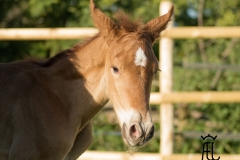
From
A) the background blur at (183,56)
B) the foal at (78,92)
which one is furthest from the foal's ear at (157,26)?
the background blur at (183,56)

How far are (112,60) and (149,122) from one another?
21.6 inches

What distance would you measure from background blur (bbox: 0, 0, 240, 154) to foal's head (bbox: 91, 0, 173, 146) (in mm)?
→ 2332

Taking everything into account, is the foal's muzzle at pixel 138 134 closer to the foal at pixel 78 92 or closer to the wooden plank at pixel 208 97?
the foal at pixel 78 92

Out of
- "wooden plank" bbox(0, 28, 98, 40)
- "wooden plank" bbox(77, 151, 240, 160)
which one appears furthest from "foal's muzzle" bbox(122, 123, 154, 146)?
"wooden plank" bbox(0, 28, 98, 40)

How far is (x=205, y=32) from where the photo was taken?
5965 mm

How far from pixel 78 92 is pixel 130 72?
1.96 ft

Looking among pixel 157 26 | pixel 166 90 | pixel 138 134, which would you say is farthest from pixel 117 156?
pixel 138 134

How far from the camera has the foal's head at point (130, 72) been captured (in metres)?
3.78

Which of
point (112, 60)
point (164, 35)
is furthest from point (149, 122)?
point (164, 35)

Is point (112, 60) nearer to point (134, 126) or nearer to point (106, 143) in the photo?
point (134, 126)

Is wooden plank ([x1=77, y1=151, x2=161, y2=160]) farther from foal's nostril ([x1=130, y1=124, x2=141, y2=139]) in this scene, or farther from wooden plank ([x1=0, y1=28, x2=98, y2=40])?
foal's nostril ([x1=130, y1=124, x2=141, y2=139])

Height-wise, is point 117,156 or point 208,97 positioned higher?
point 208,97

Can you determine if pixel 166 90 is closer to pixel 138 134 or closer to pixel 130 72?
pixel 130 72

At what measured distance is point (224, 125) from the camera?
7152 millimetres
